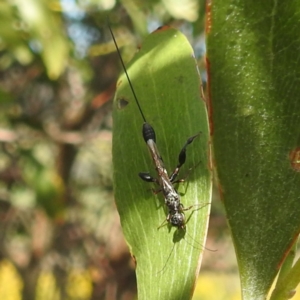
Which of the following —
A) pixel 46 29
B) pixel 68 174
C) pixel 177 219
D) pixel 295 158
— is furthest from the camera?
pixel 68 174

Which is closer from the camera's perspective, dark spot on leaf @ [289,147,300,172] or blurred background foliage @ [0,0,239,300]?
dark spot on leaf @ [289,147,300,172]

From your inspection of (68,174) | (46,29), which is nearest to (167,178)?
(46,29)

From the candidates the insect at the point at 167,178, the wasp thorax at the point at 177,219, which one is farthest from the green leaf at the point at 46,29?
the wasp thorax at the point at 177,219

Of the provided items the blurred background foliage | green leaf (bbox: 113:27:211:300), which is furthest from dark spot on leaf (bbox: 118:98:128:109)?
the blurred background foliage

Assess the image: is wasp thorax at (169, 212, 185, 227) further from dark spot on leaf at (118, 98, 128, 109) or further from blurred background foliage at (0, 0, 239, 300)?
blurred background foliage at (0, 0, 239, 300)

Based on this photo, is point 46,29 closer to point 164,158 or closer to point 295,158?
point 164,158

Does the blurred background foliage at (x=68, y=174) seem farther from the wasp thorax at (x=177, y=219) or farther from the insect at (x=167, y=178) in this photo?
the wasp thorax at (x=177, y=219)
